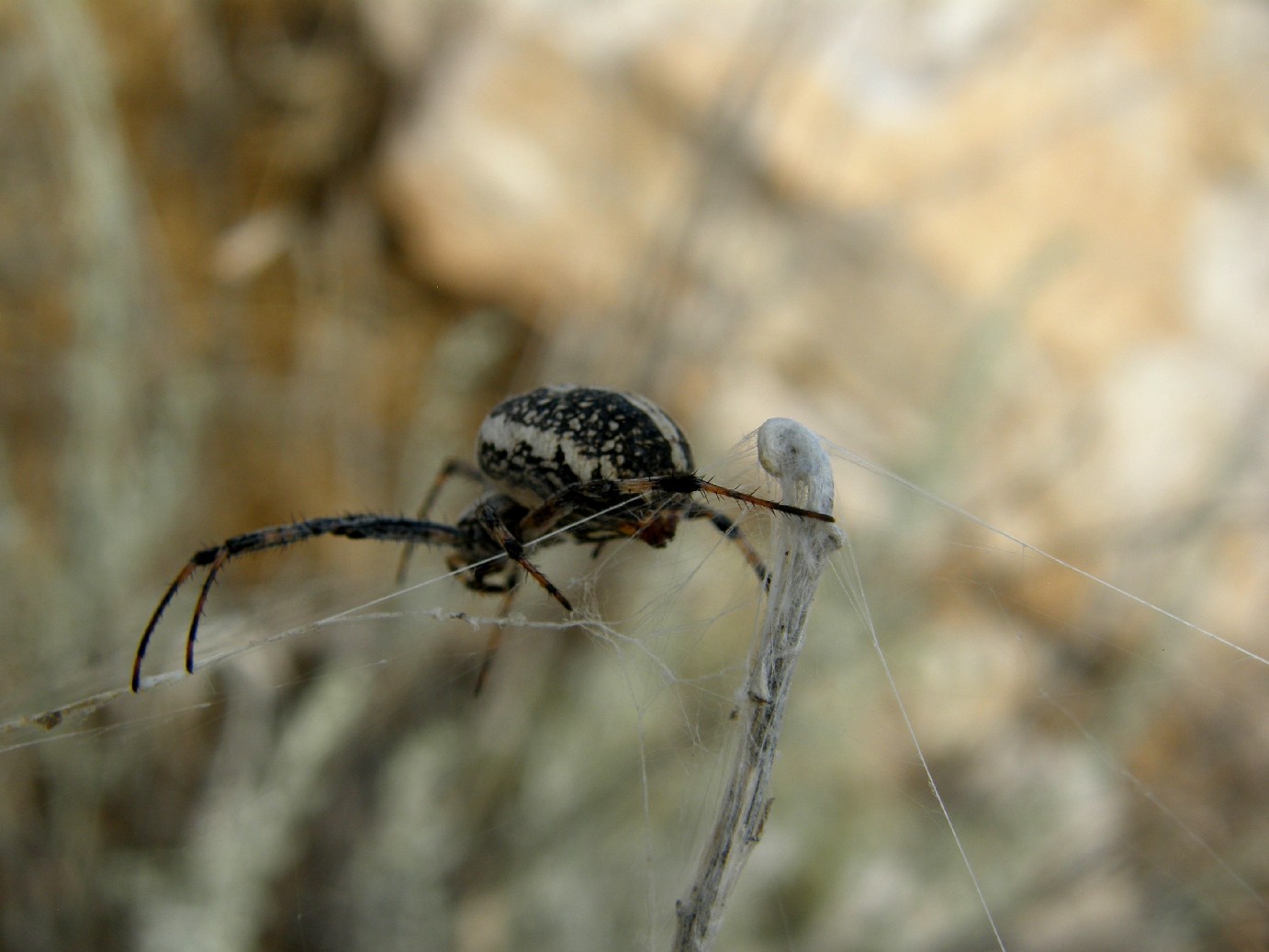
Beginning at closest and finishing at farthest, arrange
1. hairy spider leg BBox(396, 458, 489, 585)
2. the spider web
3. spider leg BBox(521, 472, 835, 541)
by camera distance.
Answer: spider leg BBox(521, 472, 835, 541) → hairy spider leg BBox(396, 458, 489, 585) → the spider web

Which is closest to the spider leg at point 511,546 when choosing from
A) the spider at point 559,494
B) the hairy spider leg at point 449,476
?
the spider at point 559,494

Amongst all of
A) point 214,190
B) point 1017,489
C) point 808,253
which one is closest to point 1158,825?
point 1017,489

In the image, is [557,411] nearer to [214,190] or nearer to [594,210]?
[594,210]

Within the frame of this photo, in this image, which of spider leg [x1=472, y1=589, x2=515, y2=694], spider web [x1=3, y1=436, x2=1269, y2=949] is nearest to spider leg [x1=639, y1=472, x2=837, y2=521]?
spider leg [x1=472, y1=589, x2=515, y2=694]

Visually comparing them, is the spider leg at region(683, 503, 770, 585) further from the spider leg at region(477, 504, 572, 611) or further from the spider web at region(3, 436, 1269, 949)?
the spider web at region(3, 436, 1269, 949)

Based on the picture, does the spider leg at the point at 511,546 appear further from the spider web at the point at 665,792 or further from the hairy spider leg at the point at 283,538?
the spider web at the point at 665,792

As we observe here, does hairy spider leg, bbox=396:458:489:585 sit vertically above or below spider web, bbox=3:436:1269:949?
above
